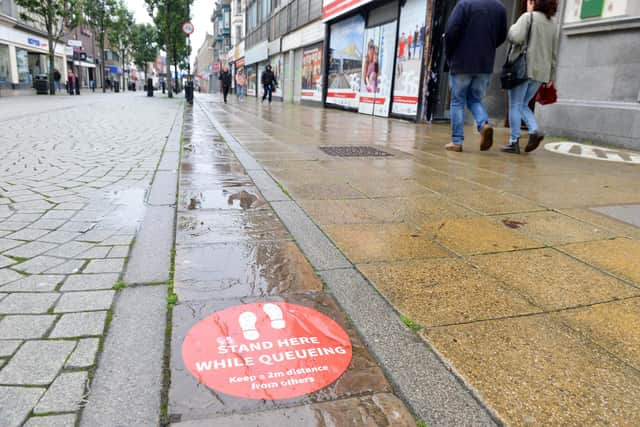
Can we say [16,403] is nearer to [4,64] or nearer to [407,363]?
[407,363]

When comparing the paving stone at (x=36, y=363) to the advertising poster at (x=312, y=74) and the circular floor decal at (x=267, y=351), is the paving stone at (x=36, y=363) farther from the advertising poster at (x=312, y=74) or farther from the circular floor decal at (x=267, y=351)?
the advertising poster at (x=312, y=74)

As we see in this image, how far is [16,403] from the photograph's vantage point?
1466 millimetres

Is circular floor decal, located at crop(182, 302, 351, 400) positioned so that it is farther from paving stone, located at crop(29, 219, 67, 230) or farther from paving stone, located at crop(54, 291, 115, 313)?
paving stone, located at crop(29, 219, 67, 230)

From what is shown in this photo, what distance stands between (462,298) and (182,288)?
1312 mm

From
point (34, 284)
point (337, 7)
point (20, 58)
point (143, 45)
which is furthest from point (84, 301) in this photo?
point (143, 45)

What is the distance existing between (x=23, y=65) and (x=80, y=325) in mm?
41630

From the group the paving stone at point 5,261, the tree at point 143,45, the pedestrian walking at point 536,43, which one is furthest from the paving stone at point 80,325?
the tree at point 143,45

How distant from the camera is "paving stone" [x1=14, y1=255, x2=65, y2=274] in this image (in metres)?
2.50

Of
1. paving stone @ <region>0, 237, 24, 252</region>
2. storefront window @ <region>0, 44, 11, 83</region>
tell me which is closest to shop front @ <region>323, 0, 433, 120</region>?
paving stone @ <region>0, 237, 24, 252</region>

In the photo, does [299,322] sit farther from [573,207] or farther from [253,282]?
[573,207]

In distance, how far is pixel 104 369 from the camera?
1.63m

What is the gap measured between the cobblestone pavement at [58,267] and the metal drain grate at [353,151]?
8.17 feet

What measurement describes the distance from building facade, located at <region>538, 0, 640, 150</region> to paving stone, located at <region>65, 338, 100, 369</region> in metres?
8.35

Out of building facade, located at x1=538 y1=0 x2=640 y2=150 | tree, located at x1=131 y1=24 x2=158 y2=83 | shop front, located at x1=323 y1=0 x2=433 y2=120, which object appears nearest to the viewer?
building facade, located at x1=538 y1=0 x2=640 y2=150
